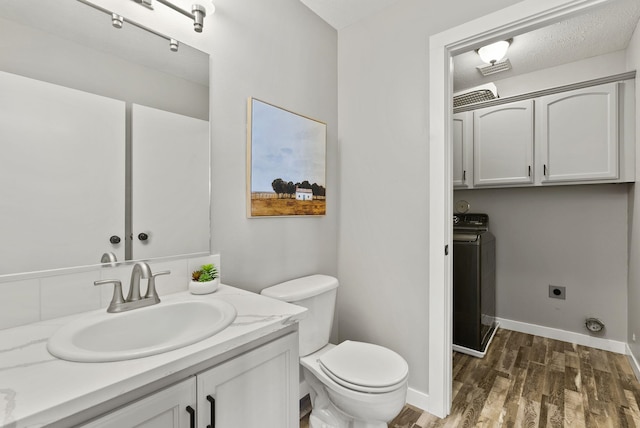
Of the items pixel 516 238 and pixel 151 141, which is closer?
pixel 151 141

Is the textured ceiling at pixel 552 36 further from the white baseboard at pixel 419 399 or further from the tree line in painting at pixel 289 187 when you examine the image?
the white baseboard at pixel 419 399

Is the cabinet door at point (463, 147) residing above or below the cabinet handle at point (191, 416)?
above

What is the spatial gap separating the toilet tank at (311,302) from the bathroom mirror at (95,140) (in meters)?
0.47

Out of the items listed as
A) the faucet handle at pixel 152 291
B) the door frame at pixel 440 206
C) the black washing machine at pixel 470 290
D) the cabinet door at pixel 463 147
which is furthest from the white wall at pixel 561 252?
the faucet handle at pixel 152 291

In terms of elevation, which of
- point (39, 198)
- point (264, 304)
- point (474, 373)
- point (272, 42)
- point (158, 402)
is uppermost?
point (272, 42)

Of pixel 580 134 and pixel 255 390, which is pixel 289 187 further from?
pixel 580 134

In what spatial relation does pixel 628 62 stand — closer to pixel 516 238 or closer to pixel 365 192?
pixel 516 238

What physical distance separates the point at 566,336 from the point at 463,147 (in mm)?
1936

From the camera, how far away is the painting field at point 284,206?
60.9 inches

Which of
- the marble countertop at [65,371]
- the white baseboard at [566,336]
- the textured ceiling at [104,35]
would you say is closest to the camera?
the marble countertop at [65,371]

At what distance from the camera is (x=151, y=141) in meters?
1.18

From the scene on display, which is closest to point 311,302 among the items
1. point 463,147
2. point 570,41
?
point 463,147

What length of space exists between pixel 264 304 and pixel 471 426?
141 centimetres

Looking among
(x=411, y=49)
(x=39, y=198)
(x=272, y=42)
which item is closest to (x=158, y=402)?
(x=39, y=198)
